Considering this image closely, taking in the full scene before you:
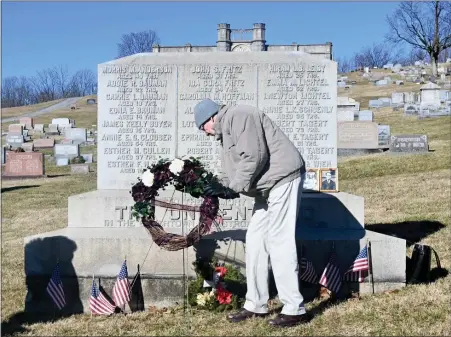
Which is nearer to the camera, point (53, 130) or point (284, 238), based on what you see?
point (284, 238)

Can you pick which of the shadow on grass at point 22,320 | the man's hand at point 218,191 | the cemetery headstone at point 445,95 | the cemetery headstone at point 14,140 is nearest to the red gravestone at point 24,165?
the cemetery headstone at point 14,140

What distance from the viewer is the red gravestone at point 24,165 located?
21.4 m

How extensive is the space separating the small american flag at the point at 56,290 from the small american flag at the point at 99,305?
29 cm

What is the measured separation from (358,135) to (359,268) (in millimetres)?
15293

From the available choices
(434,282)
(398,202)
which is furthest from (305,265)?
(398,202)

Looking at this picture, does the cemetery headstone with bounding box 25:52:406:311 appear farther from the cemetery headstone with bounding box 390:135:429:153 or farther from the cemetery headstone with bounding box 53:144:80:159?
the cemetery headstone with bounding box 53:144:80:159

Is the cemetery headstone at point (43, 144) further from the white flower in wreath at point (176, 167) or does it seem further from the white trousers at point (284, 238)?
the white trousers at point (284, 238)

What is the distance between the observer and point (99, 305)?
5.75 metres

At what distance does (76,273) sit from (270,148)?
97.2 inches

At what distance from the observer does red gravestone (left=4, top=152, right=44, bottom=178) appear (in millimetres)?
21406

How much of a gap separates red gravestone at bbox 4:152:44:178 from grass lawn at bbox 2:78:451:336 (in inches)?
27.9

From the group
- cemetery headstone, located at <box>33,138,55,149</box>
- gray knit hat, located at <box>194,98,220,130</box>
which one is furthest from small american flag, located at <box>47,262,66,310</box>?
cemetery headstone, located at <box>33,138,55,149</box>

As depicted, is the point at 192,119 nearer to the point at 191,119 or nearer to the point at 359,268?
the point at 191,119

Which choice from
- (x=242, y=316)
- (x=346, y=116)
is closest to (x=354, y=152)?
(x=346, y=116)
